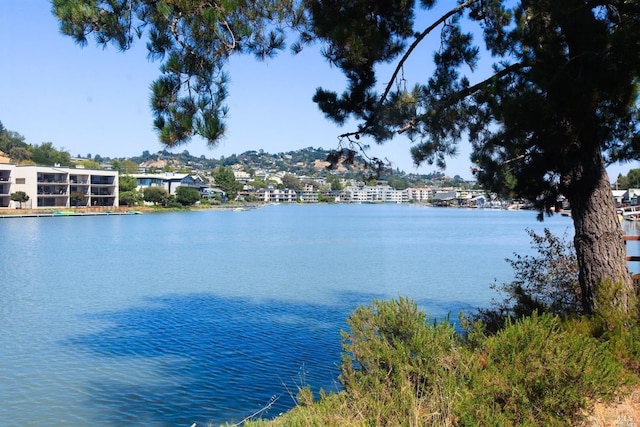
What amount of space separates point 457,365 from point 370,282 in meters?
18.2

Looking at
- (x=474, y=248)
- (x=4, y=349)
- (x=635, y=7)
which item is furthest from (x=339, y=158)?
(x=474, y=248)

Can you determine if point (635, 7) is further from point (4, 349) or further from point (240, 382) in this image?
point (4, 349)

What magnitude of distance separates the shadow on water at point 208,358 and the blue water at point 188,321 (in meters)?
0.03

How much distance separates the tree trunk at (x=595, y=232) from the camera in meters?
6.31

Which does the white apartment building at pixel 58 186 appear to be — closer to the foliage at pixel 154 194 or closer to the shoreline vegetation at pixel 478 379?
the foliage at pixel 154 194

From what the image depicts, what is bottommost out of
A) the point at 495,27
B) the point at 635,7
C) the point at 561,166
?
the point at 561,166

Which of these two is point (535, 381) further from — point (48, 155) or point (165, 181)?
point (48, 155)

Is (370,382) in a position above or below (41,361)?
above

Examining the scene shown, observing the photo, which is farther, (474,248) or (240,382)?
(474,248)

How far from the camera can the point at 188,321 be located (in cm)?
1503

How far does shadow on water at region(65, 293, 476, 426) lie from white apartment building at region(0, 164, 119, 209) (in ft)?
253

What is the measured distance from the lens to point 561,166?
6.49 m

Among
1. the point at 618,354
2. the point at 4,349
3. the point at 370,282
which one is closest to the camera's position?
the point at 618,354

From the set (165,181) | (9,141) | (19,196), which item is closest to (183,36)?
(19,196)
